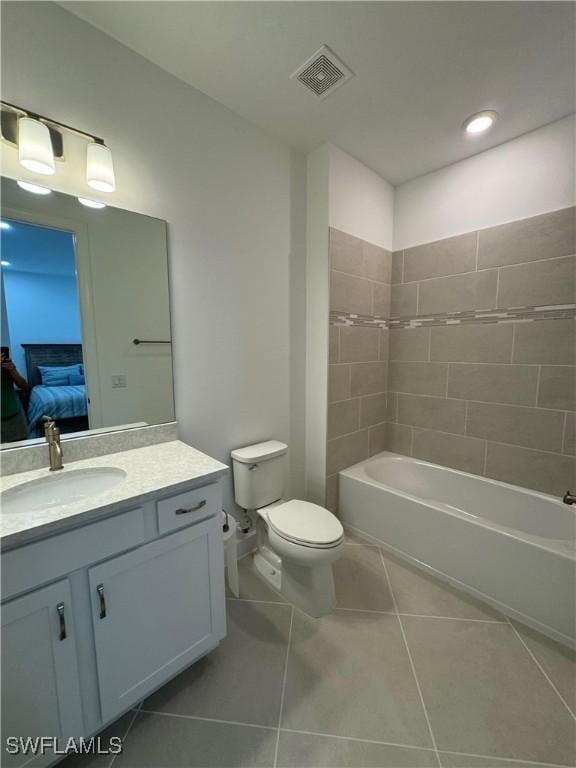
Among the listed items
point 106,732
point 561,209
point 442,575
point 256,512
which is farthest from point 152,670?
point 561,209

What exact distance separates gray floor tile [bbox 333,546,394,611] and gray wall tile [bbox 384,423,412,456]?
844mm

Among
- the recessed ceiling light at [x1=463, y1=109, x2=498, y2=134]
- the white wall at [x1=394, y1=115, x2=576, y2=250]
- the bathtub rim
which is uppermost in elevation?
the recessed ceiling light at [x1=463, y1=109, x2=498, y2=134]

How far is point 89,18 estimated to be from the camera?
3.96 ft

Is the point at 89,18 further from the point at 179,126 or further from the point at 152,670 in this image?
the point at 152,670

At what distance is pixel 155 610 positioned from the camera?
3.47ft

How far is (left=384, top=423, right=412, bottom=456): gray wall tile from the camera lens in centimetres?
255

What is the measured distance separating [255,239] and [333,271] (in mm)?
546

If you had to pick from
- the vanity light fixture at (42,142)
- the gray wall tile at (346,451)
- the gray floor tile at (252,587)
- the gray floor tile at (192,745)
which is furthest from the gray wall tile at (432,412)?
the vanity light fixture at (42,142)

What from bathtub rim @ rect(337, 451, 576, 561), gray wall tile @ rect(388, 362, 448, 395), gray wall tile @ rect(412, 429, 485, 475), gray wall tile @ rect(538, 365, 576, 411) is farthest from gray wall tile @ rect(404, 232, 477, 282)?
bathtub rim @ rect(337, 451, 576, 561)

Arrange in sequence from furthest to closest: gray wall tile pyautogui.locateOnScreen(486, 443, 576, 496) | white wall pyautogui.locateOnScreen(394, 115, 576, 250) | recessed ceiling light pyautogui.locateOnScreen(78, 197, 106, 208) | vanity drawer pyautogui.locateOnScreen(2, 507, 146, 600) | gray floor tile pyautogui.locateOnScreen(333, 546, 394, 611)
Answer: gray wall tile pyautogui.locateOnScreen(486, 443, 576, 496), white wall pyautogui.locateOnScreen(394, 115, 576, 250), gray floor tile pyautogui.locateOnScreen(333, 546, 394, 611), recessed ceiling light pyautogui.locateOnScreen(78, 197, 106, 208), vanity drawer pyautogui.locateOnScreen(2, 507, 146, 600)

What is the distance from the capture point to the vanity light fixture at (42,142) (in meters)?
1.07

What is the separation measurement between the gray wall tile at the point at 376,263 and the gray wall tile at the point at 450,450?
1273 millimetres

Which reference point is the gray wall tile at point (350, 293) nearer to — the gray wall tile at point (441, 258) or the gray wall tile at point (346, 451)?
the gray wall tile at point (441, 258)

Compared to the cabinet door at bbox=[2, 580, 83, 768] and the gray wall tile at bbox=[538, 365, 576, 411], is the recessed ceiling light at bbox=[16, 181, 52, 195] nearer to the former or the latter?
the cabinet door at bbox=[2, 580, 83, 768]
